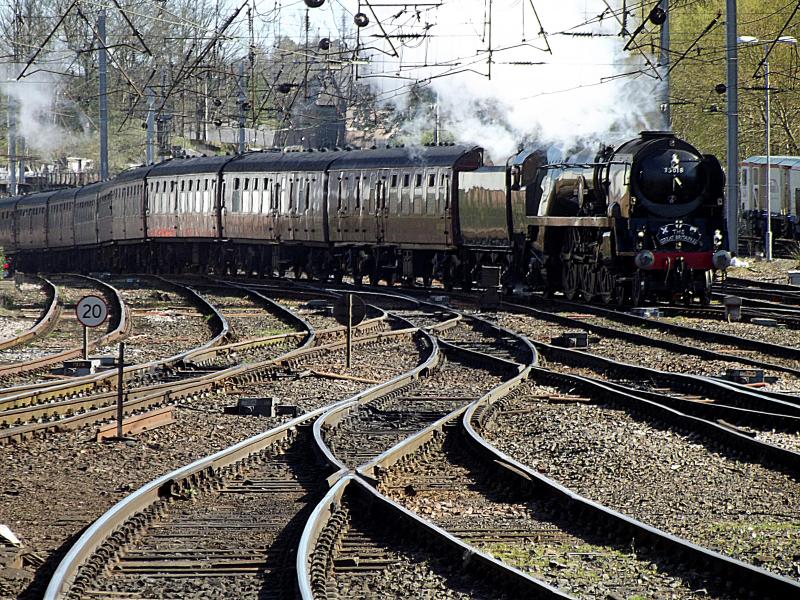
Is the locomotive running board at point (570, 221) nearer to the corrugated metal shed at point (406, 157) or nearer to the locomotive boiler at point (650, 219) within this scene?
the locomotive boiler at point (650, 219)

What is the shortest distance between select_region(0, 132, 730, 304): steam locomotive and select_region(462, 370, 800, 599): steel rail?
12.1 meters

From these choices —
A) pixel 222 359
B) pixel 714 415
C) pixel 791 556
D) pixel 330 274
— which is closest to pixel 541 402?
pixel 714 415

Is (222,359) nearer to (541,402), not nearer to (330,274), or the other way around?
(541,402)

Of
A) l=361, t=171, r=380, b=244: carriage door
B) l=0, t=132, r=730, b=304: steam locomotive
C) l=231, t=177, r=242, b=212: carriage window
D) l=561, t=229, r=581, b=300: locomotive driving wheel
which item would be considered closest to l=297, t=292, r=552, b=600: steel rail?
l=0, t=132, r=730, b=304: steam locomotive

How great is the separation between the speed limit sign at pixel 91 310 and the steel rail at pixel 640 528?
4.50 m

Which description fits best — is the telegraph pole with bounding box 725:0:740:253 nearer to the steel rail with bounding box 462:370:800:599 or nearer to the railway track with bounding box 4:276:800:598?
the railway track with bounding box 4:276:800:598

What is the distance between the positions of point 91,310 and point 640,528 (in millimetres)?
8096

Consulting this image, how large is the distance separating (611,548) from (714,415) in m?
4.85

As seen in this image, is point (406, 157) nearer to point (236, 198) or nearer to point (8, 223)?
point (236, 198)

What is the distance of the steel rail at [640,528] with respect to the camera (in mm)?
5645

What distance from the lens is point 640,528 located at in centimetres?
684

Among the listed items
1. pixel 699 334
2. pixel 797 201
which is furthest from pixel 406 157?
pixel 797 201

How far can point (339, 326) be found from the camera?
20.5 m

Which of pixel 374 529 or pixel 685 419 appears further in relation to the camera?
pixel 685 419
